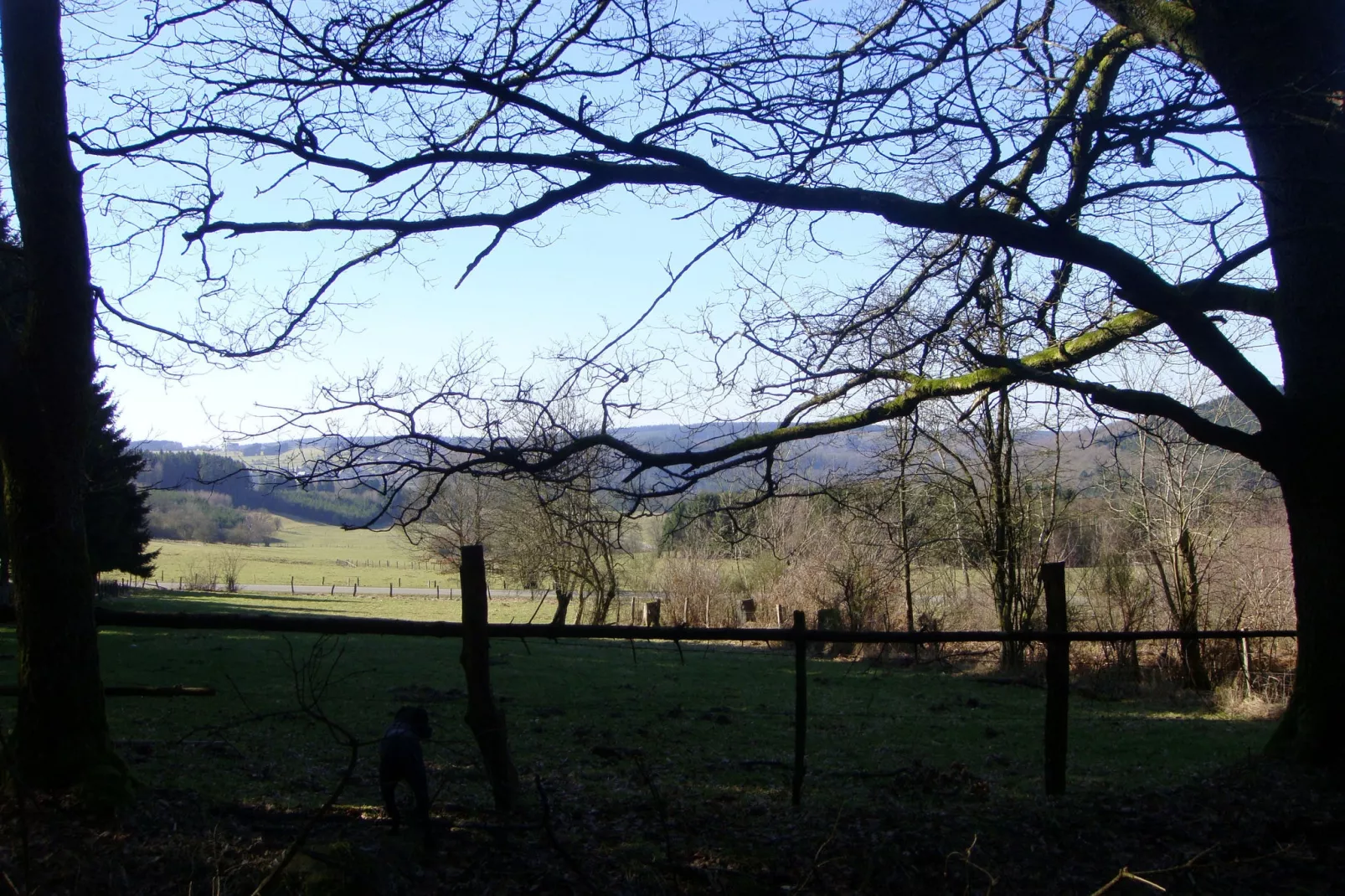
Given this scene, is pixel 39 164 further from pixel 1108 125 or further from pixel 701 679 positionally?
pixel 701 679

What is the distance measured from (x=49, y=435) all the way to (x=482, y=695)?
275 centimetres

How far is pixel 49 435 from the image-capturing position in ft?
16.6

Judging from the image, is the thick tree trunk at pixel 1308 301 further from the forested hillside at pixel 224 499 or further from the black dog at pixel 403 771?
the forested hillside at pixel 224 499

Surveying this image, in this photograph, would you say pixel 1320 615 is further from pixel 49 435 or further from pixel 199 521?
pixel 199 521

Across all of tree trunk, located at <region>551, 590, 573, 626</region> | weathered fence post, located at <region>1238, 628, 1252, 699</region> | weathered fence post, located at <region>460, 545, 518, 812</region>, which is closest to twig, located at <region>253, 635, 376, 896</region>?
weathered fence post, located at <region>460, 545, 518, 812</region>

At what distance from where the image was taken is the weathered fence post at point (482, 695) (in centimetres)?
517

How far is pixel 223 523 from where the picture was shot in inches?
2571

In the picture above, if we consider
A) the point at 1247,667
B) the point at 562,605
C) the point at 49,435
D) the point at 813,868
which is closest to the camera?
the point at 813,868

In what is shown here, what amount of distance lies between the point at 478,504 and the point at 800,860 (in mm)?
22542

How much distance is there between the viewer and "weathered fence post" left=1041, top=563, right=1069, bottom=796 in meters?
6.21

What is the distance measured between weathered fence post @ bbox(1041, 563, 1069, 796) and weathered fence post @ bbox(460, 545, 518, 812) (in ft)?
11.7

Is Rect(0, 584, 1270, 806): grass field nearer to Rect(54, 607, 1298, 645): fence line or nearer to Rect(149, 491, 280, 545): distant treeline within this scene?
Rect(54, 607, 1298, 645): fence line

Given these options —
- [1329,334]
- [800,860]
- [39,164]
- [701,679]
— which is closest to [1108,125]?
[1329,334]

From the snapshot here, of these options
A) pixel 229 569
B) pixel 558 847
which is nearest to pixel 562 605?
pixel 558 847
